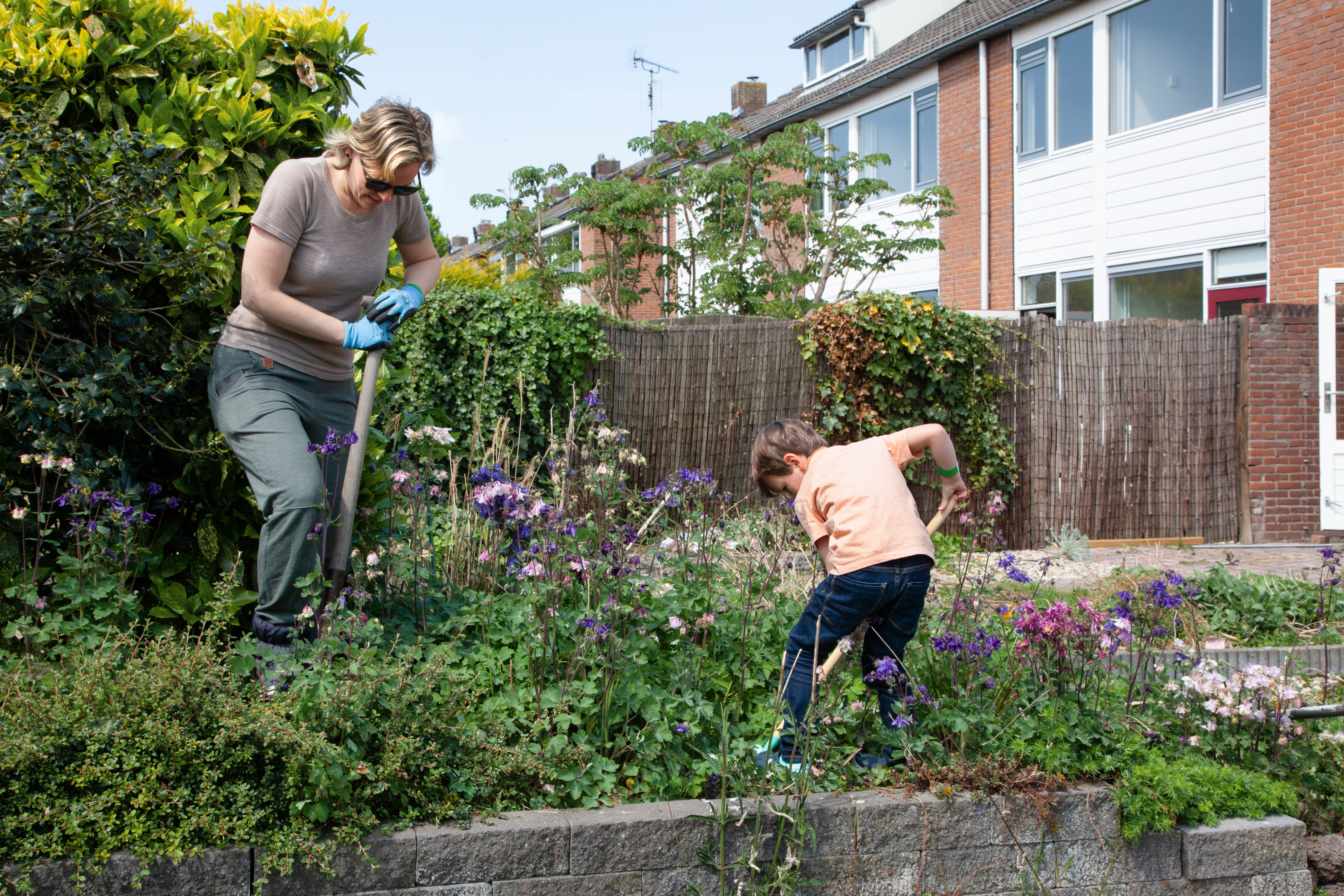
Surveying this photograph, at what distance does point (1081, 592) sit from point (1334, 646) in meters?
1.22

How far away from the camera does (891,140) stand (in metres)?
16.2

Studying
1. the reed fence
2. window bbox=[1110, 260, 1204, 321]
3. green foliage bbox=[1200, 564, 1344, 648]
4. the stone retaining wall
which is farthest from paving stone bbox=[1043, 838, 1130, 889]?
window bbox=[1110, 260, 1204, 321]

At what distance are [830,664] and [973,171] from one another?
1262 cm

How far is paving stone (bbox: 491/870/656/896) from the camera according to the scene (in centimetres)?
244

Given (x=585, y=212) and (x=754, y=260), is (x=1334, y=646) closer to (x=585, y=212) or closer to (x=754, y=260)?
(x=754, y=260)

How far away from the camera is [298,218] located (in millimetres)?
2879

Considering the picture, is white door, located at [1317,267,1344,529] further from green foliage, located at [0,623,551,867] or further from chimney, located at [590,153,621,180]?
chimney, located at [590,153,621,180]

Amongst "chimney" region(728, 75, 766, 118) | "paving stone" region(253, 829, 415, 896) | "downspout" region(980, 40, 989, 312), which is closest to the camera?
"paving stone" region(253, 829, 415, 896)

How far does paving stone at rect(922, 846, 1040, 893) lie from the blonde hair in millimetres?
2505

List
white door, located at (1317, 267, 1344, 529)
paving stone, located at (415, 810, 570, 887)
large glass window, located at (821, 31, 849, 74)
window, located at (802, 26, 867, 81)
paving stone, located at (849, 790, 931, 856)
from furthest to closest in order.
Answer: large glass window, located at (821, 31, 849, 74) < window, located at (802, 26, 867, 81) < white door, located at (1317, 267, 1344, 529) < paving stone, located at (849, 790, 931, 856) < paving stone, located at (415, 810, 570, 887)

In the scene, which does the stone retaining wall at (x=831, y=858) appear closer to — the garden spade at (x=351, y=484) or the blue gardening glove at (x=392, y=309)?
the garden spade at (x=351, y=484)

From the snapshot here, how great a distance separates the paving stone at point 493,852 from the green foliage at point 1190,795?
158cm

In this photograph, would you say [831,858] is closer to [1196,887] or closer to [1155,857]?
[1155,857]

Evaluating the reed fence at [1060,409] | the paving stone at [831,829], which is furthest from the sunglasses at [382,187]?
the reed fence at [1060,409]
